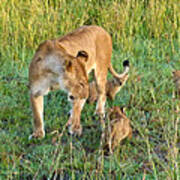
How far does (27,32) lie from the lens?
653 cm

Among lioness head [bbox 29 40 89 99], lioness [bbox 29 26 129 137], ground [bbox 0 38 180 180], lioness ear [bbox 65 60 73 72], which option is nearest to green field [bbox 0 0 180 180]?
ground [bbox 0 38 180 180]

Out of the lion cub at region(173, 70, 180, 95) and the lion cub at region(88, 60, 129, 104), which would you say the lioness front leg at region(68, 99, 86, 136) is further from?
the lion cub at region(173, 70, 180, 95)

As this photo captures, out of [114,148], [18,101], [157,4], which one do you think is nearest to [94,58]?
[18,101]

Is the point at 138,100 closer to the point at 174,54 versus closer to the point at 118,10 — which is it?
the point at 174,54

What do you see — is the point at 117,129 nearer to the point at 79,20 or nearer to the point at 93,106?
the point at 93,106

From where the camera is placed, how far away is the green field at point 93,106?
3.72m

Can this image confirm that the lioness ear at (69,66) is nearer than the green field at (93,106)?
No

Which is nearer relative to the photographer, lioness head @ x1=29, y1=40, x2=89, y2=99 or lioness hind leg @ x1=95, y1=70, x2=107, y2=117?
lioness head @ x1=29, y1=40, x2=89, y2=99

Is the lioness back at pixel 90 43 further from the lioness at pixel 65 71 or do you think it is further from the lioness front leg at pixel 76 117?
the lioness front leg at pixel 76 117

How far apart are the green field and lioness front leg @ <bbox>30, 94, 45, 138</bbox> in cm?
8

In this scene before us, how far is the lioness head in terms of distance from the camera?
12.9ft

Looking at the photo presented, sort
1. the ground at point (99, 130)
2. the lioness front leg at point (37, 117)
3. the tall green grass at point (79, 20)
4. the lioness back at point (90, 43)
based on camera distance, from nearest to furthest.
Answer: the ground at point (99, 130) < the lioness front leg at point (37, 117) < the lioness back at point (90, 43) < the tall green grass at point (79, 20)

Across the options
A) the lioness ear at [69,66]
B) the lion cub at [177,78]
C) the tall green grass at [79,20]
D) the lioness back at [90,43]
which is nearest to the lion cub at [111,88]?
the lioness back at [90,43]

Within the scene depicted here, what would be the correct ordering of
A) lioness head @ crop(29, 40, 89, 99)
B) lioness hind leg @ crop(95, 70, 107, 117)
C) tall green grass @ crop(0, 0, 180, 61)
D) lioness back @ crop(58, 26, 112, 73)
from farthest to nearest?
tall green grass @ crop(0, 0, 180, 61) < lioness hind leg @ crop(95, 70, 107, 117) < lioness back @ crop(58, 26, 112, 73) < lioness head @ crop(29, 40, 89, 99)
